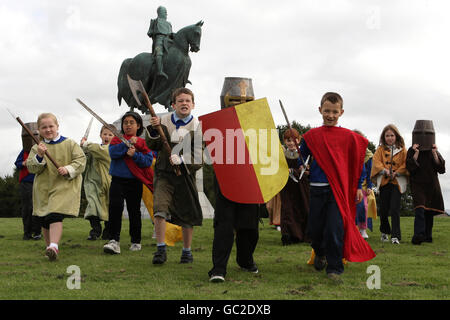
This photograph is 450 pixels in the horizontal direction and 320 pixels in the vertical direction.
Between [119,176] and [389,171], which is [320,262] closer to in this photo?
[119,176]

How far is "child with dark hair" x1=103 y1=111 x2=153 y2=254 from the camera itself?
23.8 ft

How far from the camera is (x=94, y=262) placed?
20.5 ft

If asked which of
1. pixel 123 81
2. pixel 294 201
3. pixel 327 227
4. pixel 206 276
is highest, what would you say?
pixel 123 81

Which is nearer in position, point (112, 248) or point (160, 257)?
point (160, 257)

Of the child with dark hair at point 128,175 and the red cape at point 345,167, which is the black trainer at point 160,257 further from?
the red cape at point 345,167

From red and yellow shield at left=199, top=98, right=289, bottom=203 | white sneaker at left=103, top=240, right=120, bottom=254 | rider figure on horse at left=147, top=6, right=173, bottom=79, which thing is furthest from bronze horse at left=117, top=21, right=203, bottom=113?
red and yellow shield at left=199, top=98, right=289, bottom=203

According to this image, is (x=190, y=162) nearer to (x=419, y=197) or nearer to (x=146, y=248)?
(x=146, y=248)

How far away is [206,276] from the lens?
17.4 ft

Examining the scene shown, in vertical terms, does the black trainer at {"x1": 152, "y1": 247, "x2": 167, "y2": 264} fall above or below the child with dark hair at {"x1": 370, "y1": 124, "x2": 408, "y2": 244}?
below

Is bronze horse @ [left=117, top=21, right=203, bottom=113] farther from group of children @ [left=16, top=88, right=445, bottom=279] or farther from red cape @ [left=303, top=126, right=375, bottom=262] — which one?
red cape @ [left=303, top=126, right=375, bottom=262]

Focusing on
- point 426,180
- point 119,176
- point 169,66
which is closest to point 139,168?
point 119,176

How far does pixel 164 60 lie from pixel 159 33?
2.73 ft

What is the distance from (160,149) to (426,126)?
480cm

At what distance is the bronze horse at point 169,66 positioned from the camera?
17344 mm
